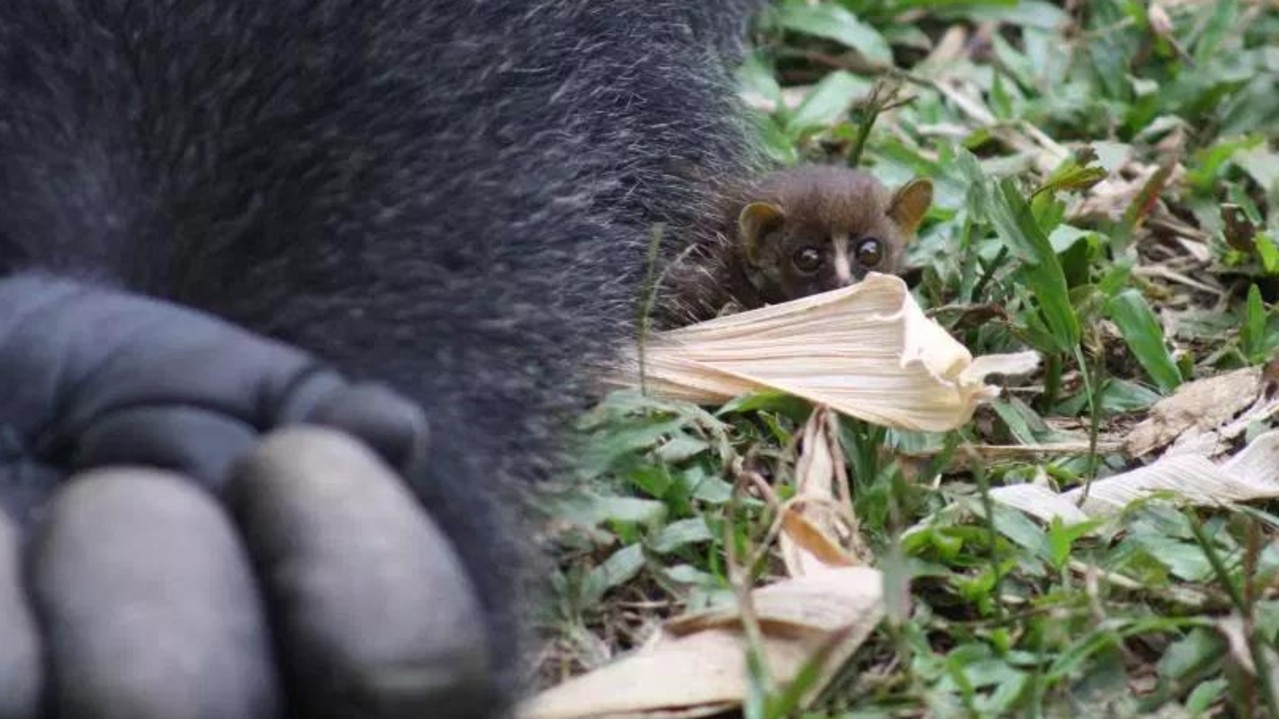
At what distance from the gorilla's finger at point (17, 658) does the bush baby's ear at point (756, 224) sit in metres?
1.40

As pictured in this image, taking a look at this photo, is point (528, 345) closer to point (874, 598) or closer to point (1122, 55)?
point (874, 598)

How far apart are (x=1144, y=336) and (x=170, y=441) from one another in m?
1.35

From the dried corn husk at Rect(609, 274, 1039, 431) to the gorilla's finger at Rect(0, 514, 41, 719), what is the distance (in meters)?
0.90

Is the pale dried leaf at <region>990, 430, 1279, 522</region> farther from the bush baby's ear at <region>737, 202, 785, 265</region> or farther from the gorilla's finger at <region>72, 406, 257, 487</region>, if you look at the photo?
the gorilla's finger at <region>72, 406, 257, 487</region>

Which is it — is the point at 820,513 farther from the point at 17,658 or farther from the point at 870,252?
the point at 17,658

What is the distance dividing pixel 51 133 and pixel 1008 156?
5.45 feet

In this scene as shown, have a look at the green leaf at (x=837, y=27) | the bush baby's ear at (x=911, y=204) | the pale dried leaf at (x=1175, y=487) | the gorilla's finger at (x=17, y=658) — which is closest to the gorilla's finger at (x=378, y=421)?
the gorilla's finger at (x=17, y=658)

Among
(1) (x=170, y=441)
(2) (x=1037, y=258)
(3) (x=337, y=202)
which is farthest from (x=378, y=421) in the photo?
(2) (x=1037, y=258)

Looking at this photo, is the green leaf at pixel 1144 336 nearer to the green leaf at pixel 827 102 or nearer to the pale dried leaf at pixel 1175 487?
the pale dried leaf at pixel 1175 487

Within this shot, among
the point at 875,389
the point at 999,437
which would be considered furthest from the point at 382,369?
the point at 999,437

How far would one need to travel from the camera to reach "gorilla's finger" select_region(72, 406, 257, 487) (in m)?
1.33


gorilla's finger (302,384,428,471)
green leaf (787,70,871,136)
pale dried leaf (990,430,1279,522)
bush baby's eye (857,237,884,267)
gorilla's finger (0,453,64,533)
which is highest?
gorilla's finger (302,384,428,471)

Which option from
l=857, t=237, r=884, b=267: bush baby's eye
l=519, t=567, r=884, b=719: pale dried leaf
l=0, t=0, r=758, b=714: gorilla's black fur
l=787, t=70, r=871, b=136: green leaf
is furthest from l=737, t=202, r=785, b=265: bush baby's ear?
l=519, t=567, r=884, b=719: pale dried leaf

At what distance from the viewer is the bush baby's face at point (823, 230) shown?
8.30 feet
